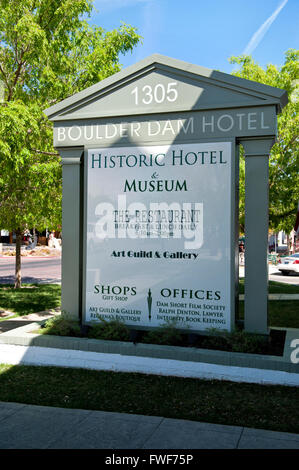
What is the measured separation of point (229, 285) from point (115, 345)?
6.37 feet

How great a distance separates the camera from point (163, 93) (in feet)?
23.0

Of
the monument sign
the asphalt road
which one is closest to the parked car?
the asphalt road

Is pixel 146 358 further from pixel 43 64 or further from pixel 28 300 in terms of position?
pixel 28 300

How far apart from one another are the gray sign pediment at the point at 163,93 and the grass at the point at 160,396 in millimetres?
4077

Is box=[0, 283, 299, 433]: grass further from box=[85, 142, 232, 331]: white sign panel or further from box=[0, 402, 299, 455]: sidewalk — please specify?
box=[85, 142, 232, 331]: white sign panel

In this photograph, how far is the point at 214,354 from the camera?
5.84m

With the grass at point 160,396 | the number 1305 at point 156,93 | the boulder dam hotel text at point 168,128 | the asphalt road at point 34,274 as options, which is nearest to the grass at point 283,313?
the grass at point 160,396

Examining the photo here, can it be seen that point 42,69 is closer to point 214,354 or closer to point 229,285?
point 229,285

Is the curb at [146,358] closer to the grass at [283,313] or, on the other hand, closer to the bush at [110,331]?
the bush at [110,331]

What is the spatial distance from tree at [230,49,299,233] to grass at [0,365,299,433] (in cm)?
1307

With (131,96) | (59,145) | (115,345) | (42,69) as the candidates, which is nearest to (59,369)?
(115,345)

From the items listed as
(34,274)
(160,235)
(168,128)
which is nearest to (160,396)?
(160,235)

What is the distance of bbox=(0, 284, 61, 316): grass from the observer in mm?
11770

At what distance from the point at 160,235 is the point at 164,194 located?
67cm
